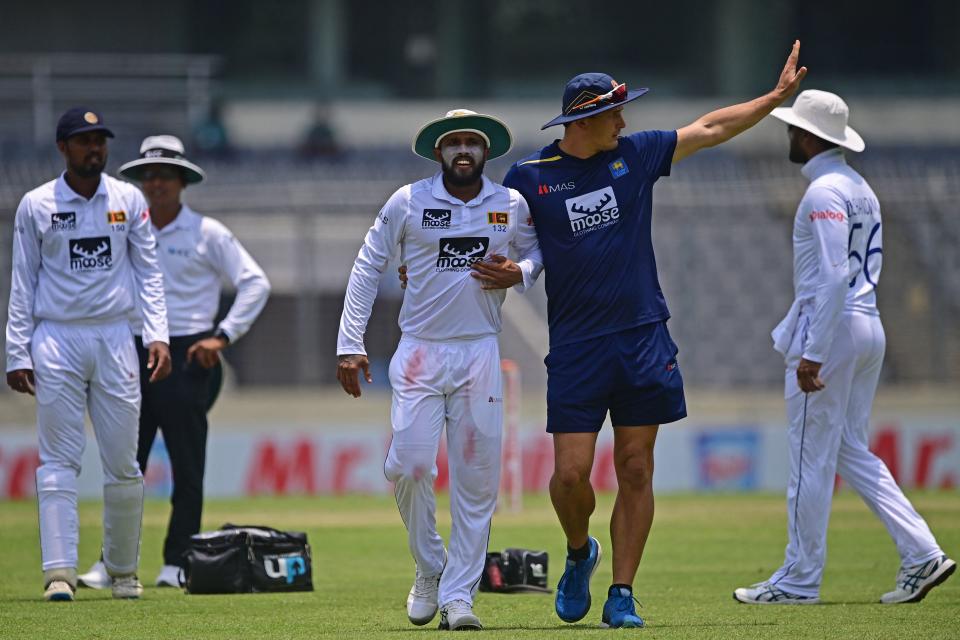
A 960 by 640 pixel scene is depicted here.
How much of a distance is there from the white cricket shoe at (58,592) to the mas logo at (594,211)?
336 cm

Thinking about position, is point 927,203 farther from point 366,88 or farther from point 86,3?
point 86,3

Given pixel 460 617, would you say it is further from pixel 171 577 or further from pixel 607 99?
pixel 171 577

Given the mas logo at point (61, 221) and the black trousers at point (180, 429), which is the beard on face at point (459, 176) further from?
the black trousers at point (180, 429)

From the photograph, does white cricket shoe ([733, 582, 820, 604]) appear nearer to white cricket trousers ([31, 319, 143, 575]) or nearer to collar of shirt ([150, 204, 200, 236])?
white cricket trousers ([31, 319, 143, 575])

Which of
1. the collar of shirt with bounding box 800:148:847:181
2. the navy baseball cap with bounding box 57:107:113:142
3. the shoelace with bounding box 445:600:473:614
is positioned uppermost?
the navy baseball cap with bounding box 57:107:113:142

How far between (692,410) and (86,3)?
18.7 m

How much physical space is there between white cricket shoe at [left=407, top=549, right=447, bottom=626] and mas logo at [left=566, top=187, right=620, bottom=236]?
1.68 m

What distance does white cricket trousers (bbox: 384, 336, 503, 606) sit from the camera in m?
7.48

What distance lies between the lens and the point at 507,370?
14633 millimetres

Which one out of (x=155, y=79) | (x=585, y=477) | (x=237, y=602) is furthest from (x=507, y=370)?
(x=155, y=79)

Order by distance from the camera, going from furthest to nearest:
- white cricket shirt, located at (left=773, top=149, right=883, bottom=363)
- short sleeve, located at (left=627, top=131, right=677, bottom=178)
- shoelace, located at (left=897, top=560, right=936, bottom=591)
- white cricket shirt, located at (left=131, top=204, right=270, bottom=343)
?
white cricket shirt, located at (left=131, top=204, right=270, bottom=343), shoelace, located at (left=897, top=560, right=936, bottom=591), white cricket shirt, located at (left=773, top=149, right=883, bottom=363), short sleeve, located at (left=627, top=131, right=677, bottom=178)

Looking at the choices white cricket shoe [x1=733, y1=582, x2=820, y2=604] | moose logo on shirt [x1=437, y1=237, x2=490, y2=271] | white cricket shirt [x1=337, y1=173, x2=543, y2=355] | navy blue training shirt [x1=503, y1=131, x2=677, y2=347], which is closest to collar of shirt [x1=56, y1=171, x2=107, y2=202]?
white cricket shirt [x1=337, y1=173, x2=543, y2=355]

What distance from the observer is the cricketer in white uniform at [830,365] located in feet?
27.2

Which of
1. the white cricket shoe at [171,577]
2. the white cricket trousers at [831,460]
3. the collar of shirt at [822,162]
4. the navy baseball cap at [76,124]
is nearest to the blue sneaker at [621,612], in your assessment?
the white cricket trousers at [831,460]
